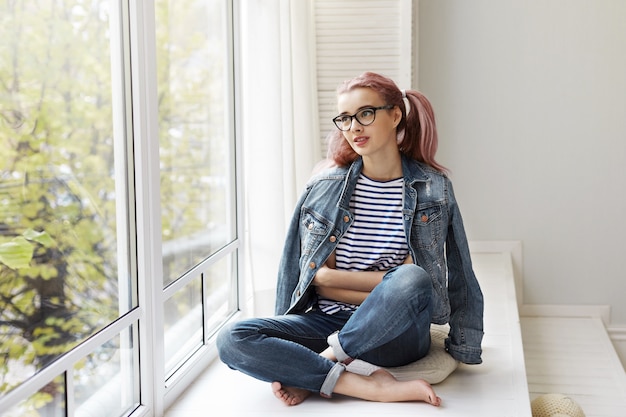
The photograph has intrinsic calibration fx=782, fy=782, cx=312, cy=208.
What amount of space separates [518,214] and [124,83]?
7.60ft

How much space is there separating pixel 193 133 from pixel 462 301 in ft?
2.95

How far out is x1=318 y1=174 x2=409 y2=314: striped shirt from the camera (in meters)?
2.04

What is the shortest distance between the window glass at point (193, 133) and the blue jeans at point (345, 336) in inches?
12.1

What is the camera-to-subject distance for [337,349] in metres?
1.89

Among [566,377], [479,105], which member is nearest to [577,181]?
[479,105]

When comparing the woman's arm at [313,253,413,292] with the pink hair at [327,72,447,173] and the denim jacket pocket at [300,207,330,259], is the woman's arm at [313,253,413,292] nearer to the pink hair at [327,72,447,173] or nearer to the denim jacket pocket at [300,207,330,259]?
the denim jacket pocket at [300,207,330,259]

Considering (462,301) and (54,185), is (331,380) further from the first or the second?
(54,185)

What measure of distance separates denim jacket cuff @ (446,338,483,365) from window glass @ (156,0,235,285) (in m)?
0.78

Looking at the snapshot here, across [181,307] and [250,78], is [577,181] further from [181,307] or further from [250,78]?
[181,307]

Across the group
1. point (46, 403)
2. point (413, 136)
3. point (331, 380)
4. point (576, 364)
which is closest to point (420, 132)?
point (413, 136)

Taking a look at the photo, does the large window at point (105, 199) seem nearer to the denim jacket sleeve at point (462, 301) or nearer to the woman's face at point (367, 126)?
the woman's face at point (367, 126)

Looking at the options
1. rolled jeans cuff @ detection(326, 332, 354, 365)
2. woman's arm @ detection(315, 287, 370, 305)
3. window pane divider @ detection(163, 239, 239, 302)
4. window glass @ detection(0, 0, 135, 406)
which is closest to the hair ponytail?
woman's arm @ detection(315, 287, 370, 305)

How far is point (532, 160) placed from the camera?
141 inches

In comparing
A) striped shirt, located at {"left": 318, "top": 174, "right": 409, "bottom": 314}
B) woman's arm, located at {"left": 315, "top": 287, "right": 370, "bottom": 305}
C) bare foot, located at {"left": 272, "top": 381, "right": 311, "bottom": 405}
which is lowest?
bare foot, located at {"left": 272, "top": 381, "right": 311, "bottom": 405}
